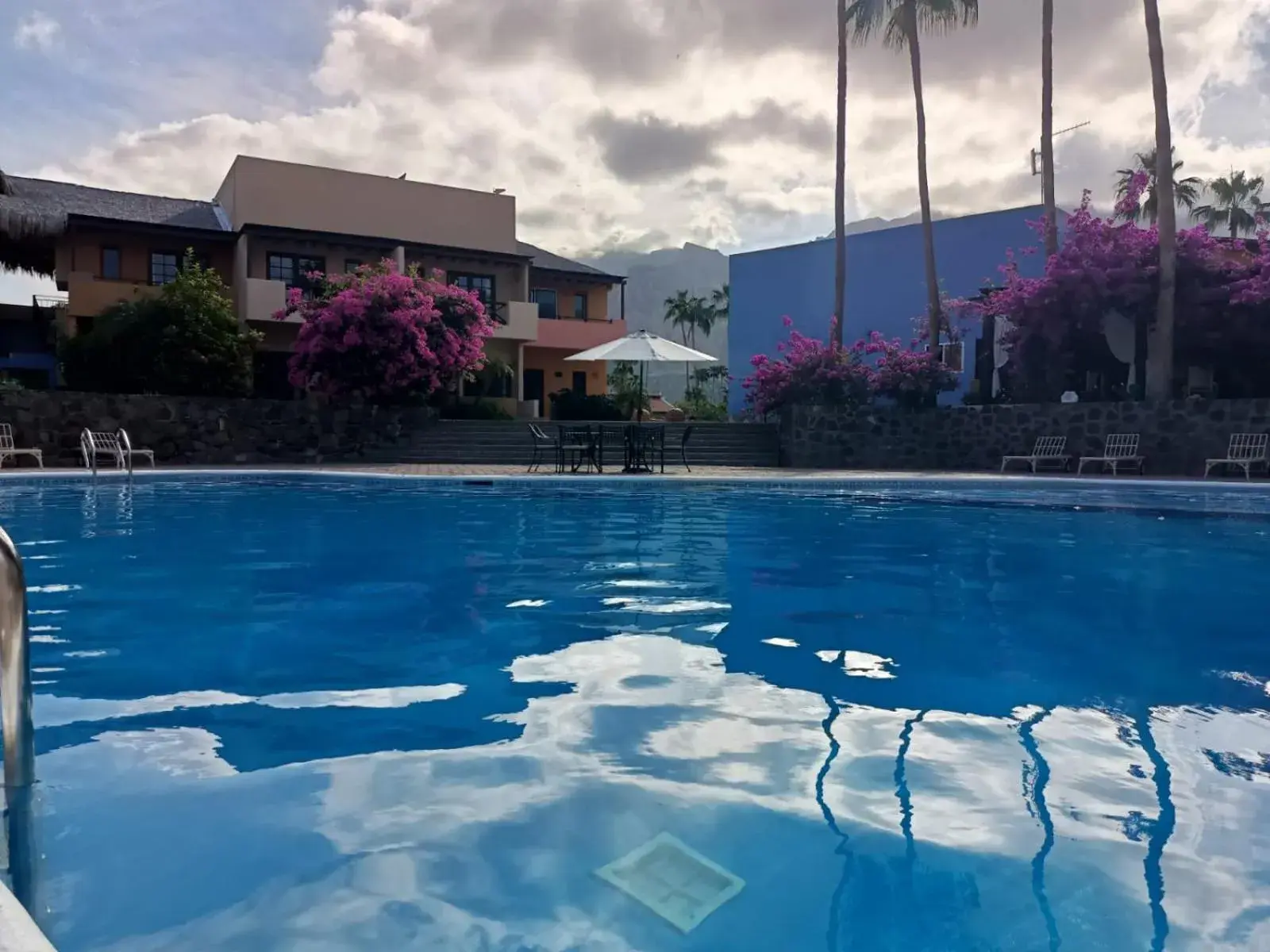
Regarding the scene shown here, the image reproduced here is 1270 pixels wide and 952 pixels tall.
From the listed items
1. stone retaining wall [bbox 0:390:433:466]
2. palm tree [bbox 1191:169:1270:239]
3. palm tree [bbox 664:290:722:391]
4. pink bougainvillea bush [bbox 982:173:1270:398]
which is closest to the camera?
pink bougainvillea bush [bbox 982:173:1270:398]

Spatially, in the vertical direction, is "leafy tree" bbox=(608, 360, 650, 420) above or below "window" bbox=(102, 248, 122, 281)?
below

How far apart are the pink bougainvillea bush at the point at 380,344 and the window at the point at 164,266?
7527 millimetres

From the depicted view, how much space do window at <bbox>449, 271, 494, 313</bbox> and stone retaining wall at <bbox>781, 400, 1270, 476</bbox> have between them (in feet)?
43.7

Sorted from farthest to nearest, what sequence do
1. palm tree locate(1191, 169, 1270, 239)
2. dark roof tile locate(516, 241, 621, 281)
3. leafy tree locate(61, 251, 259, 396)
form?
palm tree locate(1191, 169, 1270, 239) < dark roof tile locate(516, 241, 621, 281) < leafy tree locate(61, 251, 259, 396)

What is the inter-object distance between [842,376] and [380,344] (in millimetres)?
10124

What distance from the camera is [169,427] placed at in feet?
65.5

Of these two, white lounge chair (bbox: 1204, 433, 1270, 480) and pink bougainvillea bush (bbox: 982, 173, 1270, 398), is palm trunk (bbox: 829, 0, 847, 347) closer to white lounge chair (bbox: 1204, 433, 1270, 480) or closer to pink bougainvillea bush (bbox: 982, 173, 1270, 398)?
pink bougainvillea bush (bbox: 982, 173, 1270, 398)

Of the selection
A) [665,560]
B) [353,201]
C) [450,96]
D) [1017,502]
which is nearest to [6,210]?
[450,96]

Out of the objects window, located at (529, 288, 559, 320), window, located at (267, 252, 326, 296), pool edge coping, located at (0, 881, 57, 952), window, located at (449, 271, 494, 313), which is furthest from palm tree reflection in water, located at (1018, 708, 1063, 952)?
window, located at (529, 288, 559, 320)

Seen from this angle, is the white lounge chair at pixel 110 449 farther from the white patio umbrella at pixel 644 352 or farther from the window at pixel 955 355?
the window at pixel 955 355

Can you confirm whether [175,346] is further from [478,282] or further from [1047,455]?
[1047,455]

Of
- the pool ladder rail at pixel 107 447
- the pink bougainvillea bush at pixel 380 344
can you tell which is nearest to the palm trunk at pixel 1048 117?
the pink bougainvillea bush at pixel 380 344

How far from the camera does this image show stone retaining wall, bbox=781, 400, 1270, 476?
56.4ft

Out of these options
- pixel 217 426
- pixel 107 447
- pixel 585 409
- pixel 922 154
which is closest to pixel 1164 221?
pixel 922 154
